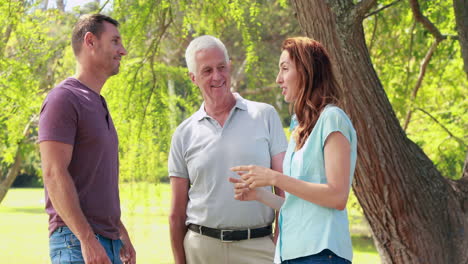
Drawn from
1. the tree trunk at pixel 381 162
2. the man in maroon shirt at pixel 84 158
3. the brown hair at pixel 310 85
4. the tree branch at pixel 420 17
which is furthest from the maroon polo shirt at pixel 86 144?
the tree branch at pixel 420 17

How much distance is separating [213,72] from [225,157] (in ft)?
1.29

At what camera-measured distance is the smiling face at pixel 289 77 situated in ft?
7.68

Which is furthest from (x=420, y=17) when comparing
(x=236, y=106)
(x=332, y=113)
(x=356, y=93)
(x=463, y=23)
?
(x=332, y=113)

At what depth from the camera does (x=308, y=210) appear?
225cm

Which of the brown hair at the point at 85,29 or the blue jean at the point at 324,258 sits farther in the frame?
the brown hair at the point at 85,29

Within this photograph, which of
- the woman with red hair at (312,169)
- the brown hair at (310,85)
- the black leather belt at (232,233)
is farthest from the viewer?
the black leather belt at (232,233)

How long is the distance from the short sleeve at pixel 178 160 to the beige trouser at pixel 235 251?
310 millimetres

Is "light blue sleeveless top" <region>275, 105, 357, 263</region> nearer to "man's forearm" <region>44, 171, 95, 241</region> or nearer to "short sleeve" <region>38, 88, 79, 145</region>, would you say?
"man's forearm" <region>44, 171, 95, 241</region>

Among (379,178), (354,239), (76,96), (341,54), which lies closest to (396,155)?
(379,178)

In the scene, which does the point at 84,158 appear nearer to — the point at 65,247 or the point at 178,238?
the point at 65,247

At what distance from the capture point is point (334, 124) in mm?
2189

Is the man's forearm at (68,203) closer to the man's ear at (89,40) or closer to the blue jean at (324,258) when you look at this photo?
Result: the man's ear at (89,40)

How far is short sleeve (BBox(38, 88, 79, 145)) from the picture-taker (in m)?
2.54

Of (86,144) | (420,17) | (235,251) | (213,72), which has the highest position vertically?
(420,17)
